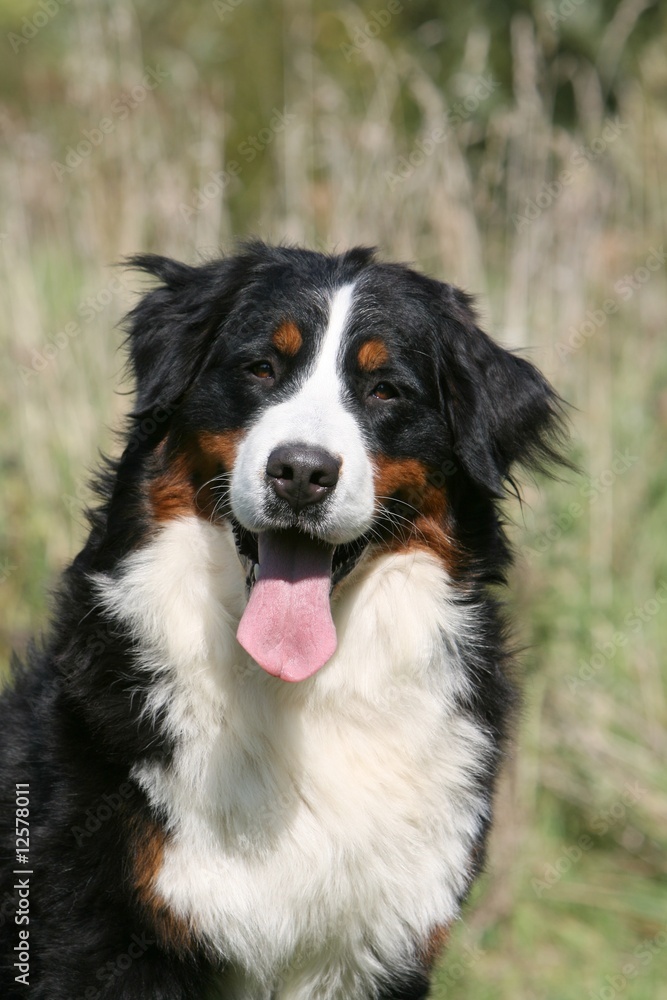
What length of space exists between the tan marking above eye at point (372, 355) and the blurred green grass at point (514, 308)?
2.26 metres

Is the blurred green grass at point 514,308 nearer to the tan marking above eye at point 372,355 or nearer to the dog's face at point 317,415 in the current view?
the dog's face at point 317,415

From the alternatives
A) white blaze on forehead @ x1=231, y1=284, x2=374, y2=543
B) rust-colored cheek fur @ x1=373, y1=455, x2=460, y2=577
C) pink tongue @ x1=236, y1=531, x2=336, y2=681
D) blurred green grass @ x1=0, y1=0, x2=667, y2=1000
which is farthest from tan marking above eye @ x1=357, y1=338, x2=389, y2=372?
blurred green grass @ x1=0, y1=0, x2=667, y2=1000

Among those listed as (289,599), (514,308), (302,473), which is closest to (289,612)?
(289,599)

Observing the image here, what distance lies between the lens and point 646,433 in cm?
598

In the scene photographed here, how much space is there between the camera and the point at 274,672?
304 centimetres

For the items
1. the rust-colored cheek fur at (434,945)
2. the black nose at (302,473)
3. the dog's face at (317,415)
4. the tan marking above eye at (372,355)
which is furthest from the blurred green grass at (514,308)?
the black nose at (302,473)

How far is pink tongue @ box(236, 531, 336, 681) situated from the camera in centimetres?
305

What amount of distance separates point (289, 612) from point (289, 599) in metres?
0.04

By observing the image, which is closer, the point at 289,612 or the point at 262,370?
the point at 289,612

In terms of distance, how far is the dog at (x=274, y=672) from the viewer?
10.1ft

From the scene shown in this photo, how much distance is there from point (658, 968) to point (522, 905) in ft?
2.07

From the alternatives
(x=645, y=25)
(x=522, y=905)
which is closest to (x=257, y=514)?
(x=522, y=905)

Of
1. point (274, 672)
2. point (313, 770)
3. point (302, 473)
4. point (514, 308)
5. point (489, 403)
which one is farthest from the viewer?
point (514, 308)

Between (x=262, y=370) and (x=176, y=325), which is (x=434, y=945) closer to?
(x=262, y=370)
